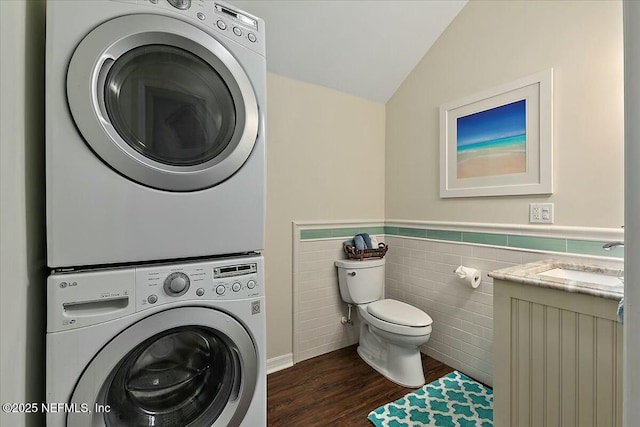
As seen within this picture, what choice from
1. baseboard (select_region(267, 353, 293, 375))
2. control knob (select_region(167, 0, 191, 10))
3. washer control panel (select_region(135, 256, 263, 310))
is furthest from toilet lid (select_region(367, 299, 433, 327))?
control knob (select_region(167, 0, 191, 10))

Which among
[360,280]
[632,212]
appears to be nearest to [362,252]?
[360,280]

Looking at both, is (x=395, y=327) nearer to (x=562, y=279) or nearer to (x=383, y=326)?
(x=383, y=326)

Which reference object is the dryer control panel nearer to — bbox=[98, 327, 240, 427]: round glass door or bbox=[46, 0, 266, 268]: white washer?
bbox=[46, 0, 266, 268]: white washer

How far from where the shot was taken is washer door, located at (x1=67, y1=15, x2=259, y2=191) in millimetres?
815

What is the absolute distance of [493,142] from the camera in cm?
181

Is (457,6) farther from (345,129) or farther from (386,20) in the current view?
(345,129)

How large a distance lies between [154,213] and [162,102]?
1.18ft

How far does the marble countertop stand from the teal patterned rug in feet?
2.78

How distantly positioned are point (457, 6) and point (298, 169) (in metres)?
1.50

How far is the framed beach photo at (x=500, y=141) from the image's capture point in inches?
63.2

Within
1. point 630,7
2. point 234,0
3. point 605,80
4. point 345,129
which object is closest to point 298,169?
point 345,129

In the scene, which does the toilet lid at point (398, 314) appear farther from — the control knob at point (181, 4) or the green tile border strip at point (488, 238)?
the control knob at point (181, 4)

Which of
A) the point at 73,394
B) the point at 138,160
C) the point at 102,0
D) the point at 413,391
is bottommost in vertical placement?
A: the point at 413,391

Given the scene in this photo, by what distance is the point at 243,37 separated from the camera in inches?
41.7
